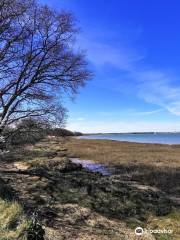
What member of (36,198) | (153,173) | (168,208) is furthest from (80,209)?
(153,173)

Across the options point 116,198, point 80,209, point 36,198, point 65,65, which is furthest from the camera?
point 65,65

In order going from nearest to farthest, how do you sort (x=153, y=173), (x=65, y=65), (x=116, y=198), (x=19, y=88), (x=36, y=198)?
(x=36, y=198)
(x=116, y=198)
(x=19, y=88)
(x=65, y=65)
(x=153, y=173)

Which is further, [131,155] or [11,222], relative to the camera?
[131,155]

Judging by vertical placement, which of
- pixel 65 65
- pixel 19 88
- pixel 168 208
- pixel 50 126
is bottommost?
pixel 168 208

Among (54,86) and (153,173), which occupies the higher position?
(54,86)

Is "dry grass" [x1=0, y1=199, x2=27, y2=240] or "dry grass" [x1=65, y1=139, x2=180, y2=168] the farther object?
"dry grass" [x1=65, y1=139, x2=180, y2=168]

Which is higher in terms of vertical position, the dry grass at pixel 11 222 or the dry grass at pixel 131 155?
the dry grass at pixel 131 155

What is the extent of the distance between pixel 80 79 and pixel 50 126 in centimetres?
327

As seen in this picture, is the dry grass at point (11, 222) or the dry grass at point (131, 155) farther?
the dry grass at point (131, 155)

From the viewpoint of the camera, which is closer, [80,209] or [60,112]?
[80,209]

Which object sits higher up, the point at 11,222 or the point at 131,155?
the point at 131,155

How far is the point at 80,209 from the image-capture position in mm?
11375

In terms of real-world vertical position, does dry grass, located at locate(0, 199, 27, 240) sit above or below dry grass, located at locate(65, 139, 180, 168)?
below

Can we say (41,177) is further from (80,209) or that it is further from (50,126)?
(80,209)
